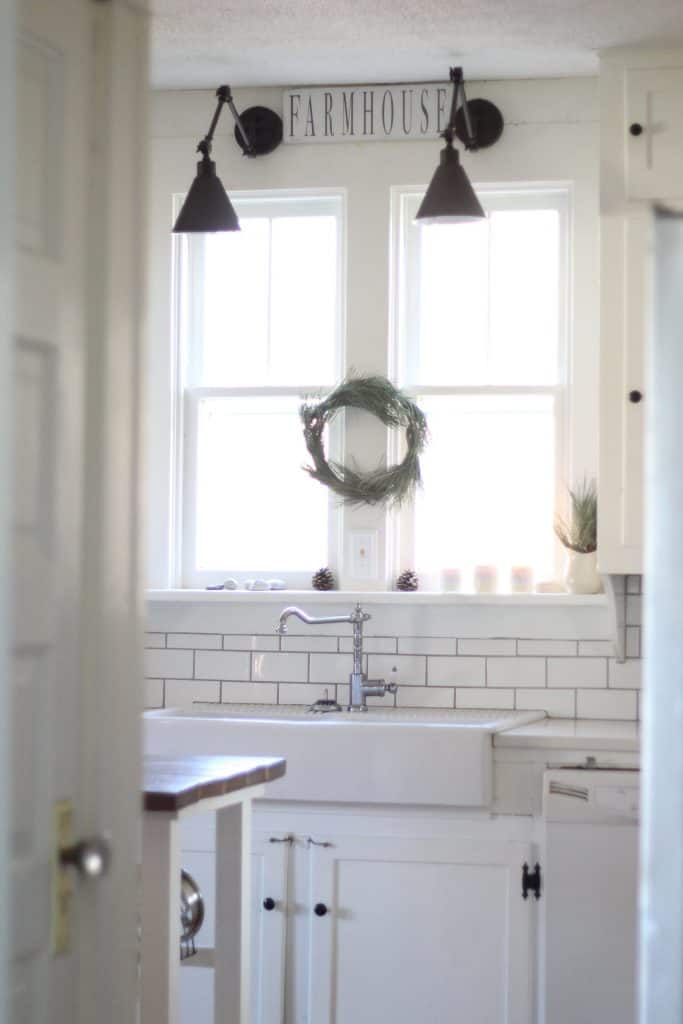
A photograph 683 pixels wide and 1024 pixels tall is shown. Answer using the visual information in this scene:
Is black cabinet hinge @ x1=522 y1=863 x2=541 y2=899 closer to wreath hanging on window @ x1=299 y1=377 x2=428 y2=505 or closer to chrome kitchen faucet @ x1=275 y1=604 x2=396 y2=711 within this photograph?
chrome kitchen faucet @ x1=275 y1=604 x2=396 y2=711

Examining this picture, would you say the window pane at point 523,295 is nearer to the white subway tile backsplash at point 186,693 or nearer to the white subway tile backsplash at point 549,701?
the white subway tile backsplash at point 549,701

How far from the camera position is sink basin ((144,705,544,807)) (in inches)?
161

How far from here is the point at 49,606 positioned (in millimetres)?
1688

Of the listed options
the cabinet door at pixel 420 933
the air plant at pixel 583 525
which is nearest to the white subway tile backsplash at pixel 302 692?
the cabinet door at pixel 420 933

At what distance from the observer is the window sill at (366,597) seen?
4.68 m

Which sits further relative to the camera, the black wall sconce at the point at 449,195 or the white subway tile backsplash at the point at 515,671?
the white subway tile backsplash at the point at 515,671

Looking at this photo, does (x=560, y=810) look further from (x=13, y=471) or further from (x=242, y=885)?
(x=13, y=471)

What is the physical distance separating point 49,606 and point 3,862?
0.99ft

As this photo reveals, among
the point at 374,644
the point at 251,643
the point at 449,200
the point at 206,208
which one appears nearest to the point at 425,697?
the point at 374,644

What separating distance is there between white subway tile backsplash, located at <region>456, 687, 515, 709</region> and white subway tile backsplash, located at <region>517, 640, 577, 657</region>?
6.0 inches

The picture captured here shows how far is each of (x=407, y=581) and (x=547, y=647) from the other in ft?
1.72

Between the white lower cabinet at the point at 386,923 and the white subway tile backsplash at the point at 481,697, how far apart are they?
0.69 meters

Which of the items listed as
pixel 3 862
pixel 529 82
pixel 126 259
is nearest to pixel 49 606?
pixel 3 862

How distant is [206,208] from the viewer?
4.50 m
